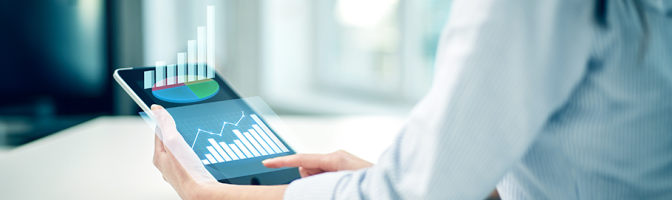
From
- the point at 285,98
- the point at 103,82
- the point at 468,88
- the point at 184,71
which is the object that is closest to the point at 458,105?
the point at 468,88

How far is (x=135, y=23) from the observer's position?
1.35 metres

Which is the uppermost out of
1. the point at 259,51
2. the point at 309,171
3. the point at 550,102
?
the point at 550,102

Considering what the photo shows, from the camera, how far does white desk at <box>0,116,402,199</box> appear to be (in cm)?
58

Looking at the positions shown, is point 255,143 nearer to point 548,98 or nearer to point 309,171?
point 309,171

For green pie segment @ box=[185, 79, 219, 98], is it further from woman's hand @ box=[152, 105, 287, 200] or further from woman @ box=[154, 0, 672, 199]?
woman @ box=[154, 0, 672, 199]

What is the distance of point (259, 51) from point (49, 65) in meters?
1.02

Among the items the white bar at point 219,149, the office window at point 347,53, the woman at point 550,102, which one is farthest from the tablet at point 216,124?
the office window at point 347,53

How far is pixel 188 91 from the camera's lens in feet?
2.11

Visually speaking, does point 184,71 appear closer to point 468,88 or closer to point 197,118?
point 197,118

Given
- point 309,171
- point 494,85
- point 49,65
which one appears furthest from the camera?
point 49,65

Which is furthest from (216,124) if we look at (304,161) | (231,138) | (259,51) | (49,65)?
(259,51)

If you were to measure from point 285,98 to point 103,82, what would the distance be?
80cm

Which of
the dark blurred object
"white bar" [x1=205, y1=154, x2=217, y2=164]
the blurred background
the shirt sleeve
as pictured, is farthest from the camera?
the blurred background

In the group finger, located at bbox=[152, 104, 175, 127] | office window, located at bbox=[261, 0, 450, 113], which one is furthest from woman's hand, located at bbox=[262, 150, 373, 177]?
office window, located at bbox=[261, 0, 450, 113]
